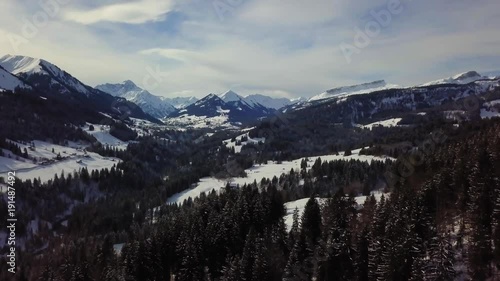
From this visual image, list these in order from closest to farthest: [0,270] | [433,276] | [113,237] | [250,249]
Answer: [433,276] → [250,249] → [0,270] → [113,237]

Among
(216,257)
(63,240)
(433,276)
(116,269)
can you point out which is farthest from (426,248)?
(63,240)

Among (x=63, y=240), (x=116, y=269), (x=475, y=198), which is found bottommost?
(x=63, y=240)

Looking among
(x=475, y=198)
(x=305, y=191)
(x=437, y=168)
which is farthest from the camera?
(x=305, y=191)

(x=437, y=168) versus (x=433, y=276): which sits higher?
(x=437, y=168)

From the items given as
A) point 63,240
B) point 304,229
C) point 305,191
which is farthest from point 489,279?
point 63,240

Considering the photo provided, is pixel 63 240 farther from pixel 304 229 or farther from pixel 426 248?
pixel 426 248

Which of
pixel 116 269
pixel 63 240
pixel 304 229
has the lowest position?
pixel 63 240

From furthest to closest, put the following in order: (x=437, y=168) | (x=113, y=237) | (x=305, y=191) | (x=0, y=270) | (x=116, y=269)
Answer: (x=305, y=191)
(x=113, y=237)
(x=0, y=270)
(x=437, y=168)
(x=116, y=269)

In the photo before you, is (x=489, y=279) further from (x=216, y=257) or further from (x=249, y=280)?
(x=216, y=257)

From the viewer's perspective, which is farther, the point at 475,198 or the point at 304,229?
the point at 304,229
